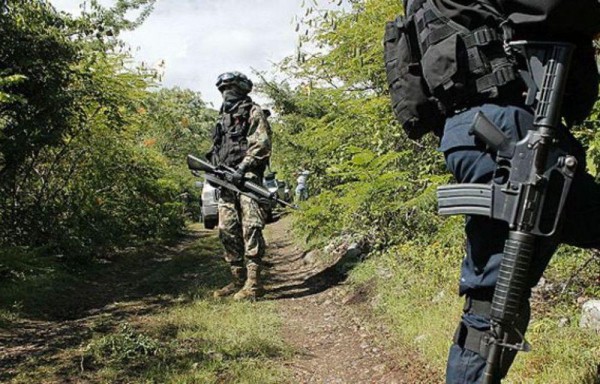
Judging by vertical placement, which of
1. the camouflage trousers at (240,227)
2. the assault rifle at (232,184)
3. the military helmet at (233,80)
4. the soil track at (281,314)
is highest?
the military helmet at (233,80)

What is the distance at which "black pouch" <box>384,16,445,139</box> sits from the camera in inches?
84.5

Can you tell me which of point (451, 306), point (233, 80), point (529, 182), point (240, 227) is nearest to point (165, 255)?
point (240, 227)

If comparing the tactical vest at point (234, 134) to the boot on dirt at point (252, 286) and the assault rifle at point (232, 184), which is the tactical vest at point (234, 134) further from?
the boot on dirt at point (252, 286)

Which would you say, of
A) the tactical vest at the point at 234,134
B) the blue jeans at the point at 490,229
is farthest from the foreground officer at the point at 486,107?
the tactical vest at the point at 234,134

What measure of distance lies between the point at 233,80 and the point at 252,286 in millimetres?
2196

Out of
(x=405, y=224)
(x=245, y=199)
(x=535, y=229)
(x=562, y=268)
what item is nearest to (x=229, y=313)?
(x=245, y=199)

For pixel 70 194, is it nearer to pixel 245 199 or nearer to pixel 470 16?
pixel 245 199

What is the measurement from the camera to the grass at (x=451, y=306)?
266 centimetres

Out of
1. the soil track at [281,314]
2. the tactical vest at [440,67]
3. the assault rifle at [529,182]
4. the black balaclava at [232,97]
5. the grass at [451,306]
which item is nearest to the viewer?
the assault rifle at [529,182]

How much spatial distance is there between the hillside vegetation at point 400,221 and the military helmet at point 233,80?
0.87 meters

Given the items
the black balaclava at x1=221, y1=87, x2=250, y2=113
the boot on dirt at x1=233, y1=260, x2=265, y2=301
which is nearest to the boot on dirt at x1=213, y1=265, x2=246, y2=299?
the boot on dirt at x1=233, y1=260, x2=265, y2=301

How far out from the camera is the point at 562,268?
12.8 feet

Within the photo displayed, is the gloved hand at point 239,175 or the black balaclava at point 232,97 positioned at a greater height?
the black balaclava at point 232,97

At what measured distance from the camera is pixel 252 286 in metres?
5.70
